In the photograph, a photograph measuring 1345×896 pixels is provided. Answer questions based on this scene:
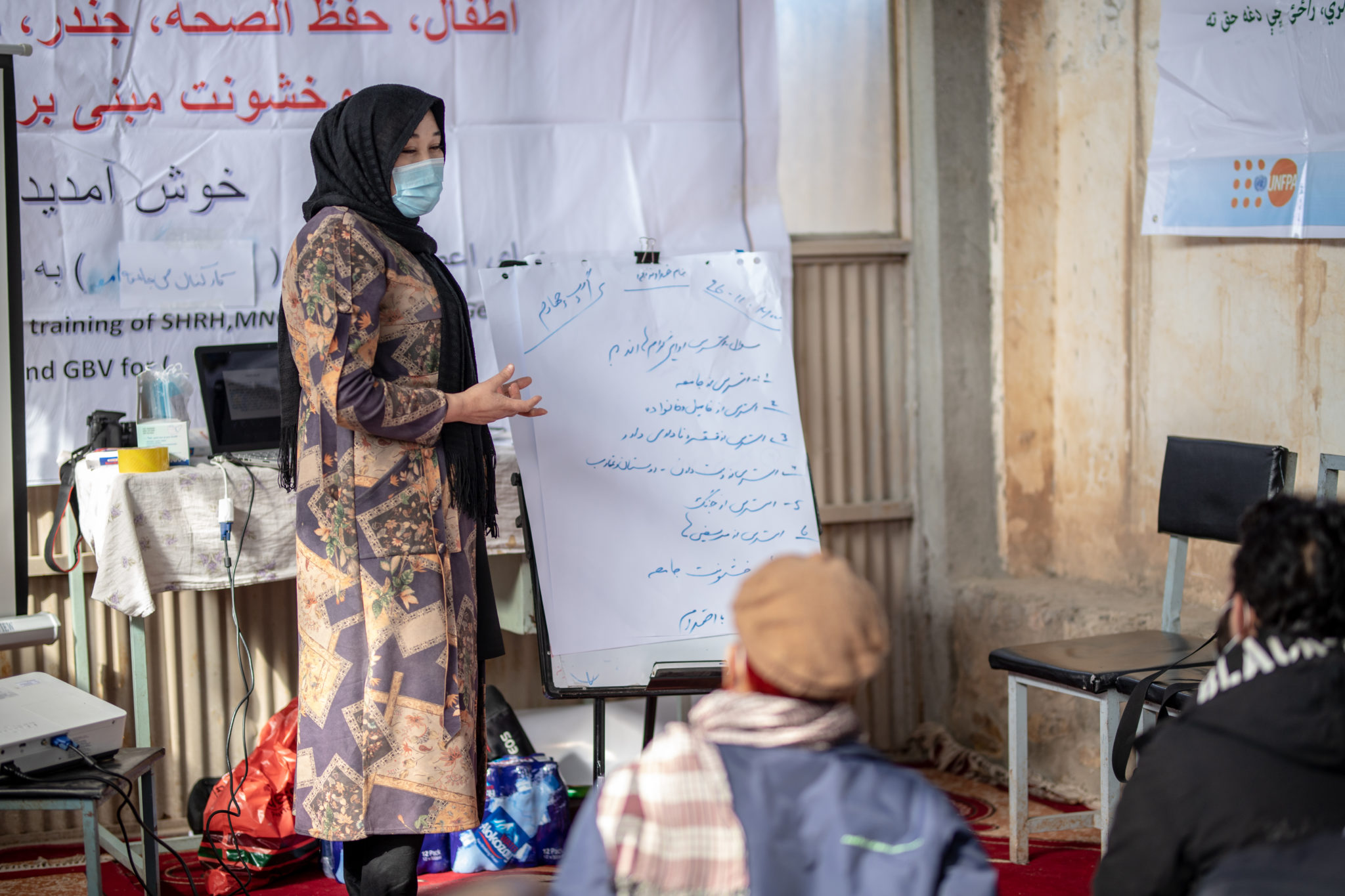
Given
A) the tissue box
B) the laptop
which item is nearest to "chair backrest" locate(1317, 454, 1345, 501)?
the laptop

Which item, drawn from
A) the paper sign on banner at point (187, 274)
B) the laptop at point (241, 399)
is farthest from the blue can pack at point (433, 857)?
the paper sign on banner at point (187, 274)

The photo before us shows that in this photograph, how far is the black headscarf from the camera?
1951mm

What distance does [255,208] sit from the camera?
3.12 metres

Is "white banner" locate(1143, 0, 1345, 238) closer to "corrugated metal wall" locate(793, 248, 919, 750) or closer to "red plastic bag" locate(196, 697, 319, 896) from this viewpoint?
"corrugated metal wall" locate(793, 248, 919, 750)

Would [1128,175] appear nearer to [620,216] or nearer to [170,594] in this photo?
[620,216]

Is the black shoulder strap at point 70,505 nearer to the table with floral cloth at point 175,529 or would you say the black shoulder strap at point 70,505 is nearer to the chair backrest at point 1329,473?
the table with floral cloth at point 175,529

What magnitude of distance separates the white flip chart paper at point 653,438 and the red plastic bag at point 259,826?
34.5 inches

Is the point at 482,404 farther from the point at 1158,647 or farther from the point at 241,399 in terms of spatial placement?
the point at 1158,647

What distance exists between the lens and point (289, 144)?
3123 mm

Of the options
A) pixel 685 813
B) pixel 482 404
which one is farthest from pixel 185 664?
pixel 685 813

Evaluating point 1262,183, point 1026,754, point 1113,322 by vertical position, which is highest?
point 1262,183

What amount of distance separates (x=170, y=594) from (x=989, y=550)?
2.35m

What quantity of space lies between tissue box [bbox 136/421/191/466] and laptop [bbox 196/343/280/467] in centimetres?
9

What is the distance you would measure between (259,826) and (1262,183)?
2778 millimetres
